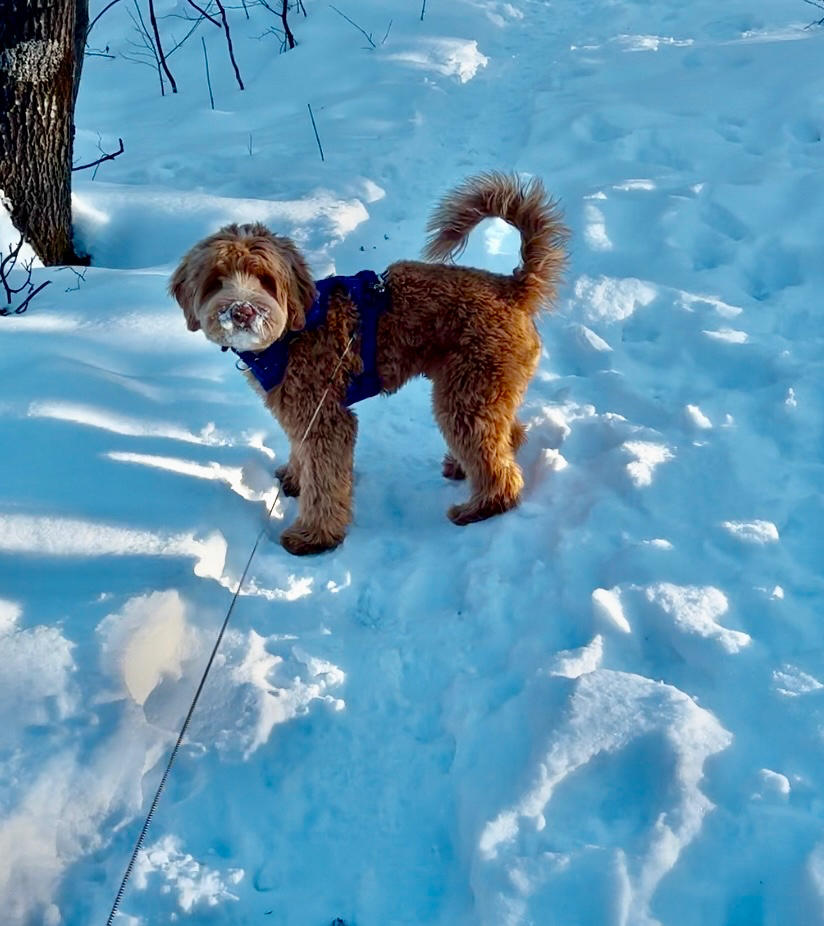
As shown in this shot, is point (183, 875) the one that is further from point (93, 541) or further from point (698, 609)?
point (698, 609)

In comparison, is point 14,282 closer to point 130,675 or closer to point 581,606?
point 130,675

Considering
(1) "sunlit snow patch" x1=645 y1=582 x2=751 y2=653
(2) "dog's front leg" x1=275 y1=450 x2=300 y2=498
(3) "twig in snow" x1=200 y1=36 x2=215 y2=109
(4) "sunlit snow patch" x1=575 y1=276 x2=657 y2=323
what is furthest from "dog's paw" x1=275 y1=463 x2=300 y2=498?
(3) "twig in snow" x1=200 y1=36 x2=215 y2=109

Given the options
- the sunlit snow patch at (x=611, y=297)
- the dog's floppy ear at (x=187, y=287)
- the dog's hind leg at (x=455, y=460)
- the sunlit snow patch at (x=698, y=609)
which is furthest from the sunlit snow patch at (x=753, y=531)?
the dog's floppy ear at (x=187, y=287)

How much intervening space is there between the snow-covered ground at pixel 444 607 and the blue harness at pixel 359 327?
641 mm

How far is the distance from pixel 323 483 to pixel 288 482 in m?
0.50

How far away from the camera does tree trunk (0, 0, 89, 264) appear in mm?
A: 4391

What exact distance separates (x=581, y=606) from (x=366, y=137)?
575 centimetres

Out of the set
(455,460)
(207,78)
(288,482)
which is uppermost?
(207,78)

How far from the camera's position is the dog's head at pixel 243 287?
2.88m

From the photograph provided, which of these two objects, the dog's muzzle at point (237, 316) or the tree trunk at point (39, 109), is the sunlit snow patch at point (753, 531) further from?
the tree trunk at point (39, 109)

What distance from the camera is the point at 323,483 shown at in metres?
3.51

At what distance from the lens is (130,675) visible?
268cm

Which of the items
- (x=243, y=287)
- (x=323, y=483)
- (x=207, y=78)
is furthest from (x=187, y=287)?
(x=207, y=78)

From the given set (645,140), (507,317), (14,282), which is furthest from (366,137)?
(507,317)
